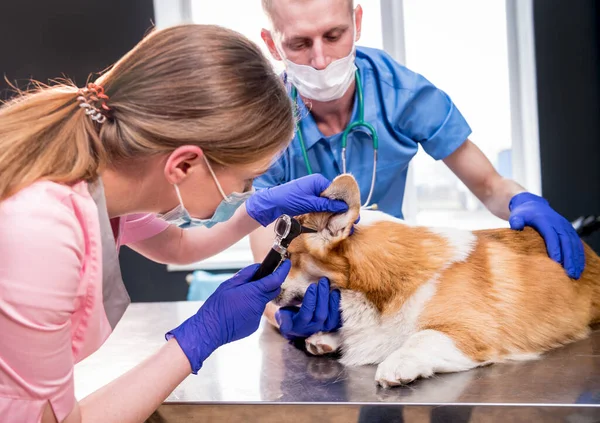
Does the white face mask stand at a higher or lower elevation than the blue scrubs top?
higher

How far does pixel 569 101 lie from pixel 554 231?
2553mm

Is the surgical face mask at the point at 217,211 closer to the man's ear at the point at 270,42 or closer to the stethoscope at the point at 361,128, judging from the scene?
the stethoscope at the point at 361,128

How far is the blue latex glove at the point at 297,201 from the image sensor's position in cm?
146

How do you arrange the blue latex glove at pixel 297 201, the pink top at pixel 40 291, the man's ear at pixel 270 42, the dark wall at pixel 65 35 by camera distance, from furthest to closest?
the dark wall at pixel 65 35, the man's ear at pixel 270 42, the blue latex glove at pixel 297 201, the pink top at pixel 40 291

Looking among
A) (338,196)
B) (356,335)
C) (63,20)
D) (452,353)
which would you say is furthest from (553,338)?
(63,20)

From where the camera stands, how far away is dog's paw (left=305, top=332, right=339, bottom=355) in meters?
1.47

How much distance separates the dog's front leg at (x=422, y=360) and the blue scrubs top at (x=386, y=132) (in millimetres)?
813

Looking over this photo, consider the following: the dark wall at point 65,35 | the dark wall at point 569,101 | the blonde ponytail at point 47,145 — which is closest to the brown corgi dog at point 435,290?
the blonde ponytail at point 47,145

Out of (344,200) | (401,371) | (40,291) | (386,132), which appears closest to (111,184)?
(40,291)

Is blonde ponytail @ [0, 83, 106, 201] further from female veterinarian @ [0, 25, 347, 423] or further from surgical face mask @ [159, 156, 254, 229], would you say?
surgical face mask @ [159, 156, 254, 229]

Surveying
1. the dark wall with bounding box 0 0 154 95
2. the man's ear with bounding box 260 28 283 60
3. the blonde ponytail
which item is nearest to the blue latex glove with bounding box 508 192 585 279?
the man's ear with bounding box 260 28 283 60

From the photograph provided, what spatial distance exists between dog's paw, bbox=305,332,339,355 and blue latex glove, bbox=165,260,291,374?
0.22m

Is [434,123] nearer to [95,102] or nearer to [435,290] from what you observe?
[435,290]

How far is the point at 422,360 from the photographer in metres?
1.24
